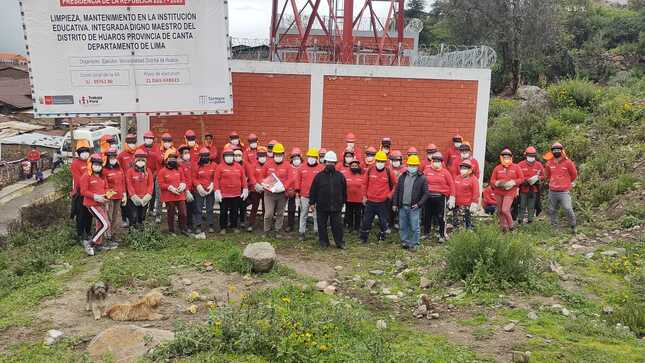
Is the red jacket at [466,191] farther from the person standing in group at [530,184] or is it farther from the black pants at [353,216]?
the black pants at [353,216]

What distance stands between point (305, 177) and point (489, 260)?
3.90m

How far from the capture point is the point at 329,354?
208 inches

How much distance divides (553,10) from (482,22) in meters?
3.61

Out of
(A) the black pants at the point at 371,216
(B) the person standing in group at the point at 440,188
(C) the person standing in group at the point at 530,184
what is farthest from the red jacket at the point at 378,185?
(C) the person standing in group at the point at 530,184

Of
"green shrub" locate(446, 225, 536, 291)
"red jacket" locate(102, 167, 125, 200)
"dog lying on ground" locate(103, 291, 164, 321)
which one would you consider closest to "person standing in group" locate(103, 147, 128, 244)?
"red jacket" locate(102, 167, 125, 200)

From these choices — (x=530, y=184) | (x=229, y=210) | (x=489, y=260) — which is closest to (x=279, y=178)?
(x=229, y=210)

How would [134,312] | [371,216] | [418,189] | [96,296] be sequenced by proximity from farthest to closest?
1. [371,216]
2. [418,189]
3. [96,296]
4. [134,312]

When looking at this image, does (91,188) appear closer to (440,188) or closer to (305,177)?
(305,177)

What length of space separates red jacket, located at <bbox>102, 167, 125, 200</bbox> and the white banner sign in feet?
6.66

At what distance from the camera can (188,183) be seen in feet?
33.0

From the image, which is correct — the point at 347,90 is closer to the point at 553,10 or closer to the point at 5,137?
the point at 553,10

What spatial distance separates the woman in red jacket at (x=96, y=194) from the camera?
8.82m

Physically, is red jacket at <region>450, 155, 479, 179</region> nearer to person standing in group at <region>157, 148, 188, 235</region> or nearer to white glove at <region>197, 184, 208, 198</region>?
white glove at <region>197, 184, 208, 198</region>

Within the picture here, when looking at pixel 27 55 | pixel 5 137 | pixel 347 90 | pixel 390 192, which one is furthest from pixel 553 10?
pixel 5 137
